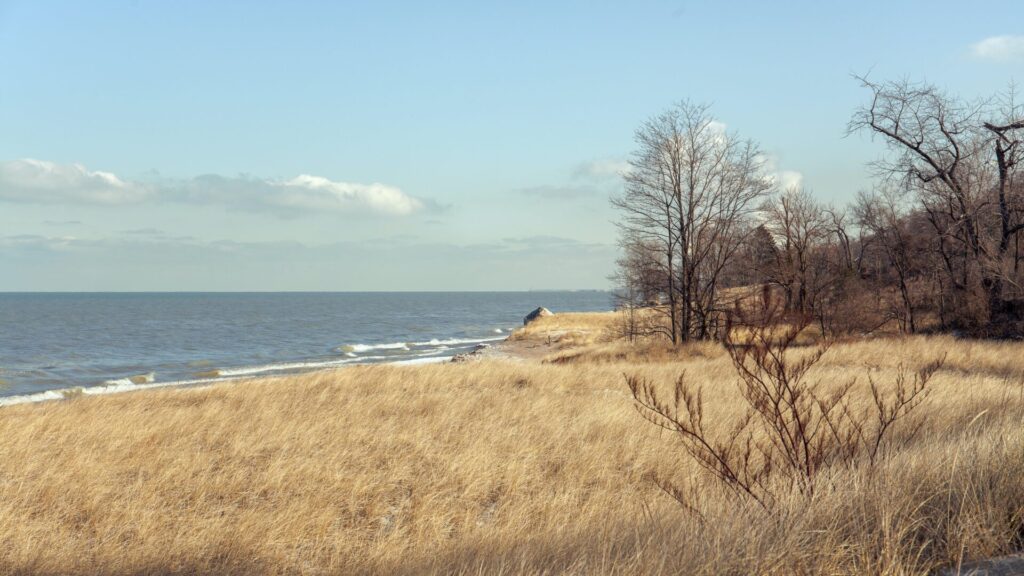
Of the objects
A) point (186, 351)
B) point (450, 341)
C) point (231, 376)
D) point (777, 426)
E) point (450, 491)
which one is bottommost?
point (231, 376)

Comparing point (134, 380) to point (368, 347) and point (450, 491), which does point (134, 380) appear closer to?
point (368, 347)

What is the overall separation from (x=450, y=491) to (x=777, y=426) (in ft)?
11.6

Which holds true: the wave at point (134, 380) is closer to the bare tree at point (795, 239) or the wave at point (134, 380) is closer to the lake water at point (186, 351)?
the lake water at point (186, 351)

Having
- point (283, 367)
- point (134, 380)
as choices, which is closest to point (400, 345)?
point (283, 367)

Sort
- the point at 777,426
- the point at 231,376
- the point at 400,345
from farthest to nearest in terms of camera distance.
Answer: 1. the point at 400,345
2. the point at 231,376
3. the point at 777,426

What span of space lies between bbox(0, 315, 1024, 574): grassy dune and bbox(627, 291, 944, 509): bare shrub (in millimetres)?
275

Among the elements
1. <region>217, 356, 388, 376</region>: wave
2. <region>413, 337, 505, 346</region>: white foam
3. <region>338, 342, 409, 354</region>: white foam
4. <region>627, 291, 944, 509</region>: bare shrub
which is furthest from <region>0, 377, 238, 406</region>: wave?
<region>413, 337, 505, 346</region>: white foam

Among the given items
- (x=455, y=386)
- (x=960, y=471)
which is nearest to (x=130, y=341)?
(x=455, y=386)

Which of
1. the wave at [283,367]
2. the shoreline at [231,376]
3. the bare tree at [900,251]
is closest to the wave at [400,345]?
the wave at [283,367]

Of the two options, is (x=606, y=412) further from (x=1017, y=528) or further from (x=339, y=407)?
(x=1017, y=528)

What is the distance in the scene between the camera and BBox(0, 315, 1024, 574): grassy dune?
4.09 metres

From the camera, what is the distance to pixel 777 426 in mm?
6738

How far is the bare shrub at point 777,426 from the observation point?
213 inches

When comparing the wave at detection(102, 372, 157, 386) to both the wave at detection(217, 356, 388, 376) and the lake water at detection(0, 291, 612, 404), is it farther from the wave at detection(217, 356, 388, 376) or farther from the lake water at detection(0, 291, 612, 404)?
the wave at detection(217, 356, 388, 376)
